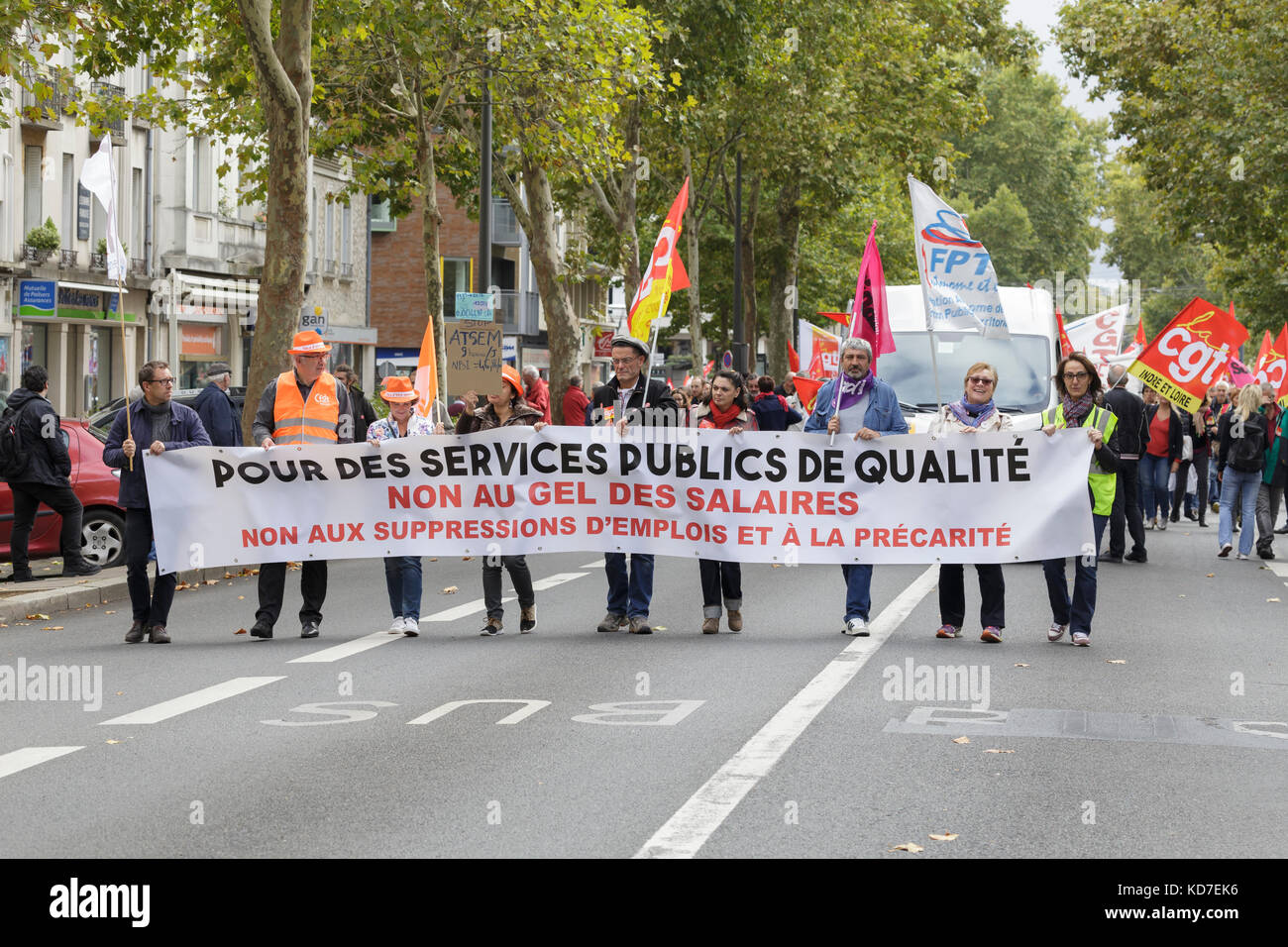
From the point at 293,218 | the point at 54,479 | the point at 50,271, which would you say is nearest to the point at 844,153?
the point at 50,271

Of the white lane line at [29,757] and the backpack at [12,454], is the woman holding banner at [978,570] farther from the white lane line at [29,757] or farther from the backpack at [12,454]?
the backpack at [12,454]

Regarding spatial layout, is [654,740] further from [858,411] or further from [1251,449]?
[1251,449]

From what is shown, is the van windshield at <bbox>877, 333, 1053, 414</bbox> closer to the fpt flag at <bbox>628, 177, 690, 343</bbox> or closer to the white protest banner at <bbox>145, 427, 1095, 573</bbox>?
the fpt flag at <bbox>628, 177, 690, 343</bbox>

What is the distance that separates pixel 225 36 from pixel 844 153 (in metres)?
23.0

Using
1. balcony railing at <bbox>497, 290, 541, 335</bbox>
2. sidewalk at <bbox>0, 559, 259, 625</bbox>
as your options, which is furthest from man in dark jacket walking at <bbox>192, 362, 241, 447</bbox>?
balcony railing at <bbox>497, 290, 541, 335</bbox>

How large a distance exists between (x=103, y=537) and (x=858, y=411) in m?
8.01

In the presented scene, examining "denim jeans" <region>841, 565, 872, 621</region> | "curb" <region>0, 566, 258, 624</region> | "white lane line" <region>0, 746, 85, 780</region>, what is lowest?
"white lane line" <region>0, 746, 85, 780</region>

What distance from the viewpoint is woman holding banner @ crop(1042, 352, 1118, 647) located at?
12.3m

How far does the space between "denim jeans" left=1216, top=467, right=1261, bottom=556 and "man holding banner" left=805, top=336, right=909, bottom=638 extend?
8522 mm

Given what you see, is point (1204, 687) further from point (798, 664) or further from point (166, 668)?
point (166, 668)

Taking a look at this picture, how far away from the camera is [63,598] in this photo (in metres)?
14.9

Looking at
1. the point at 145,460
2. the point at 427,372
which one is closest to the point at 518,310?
the point at 427,372

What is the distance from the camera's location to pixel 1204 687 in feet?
34.9
